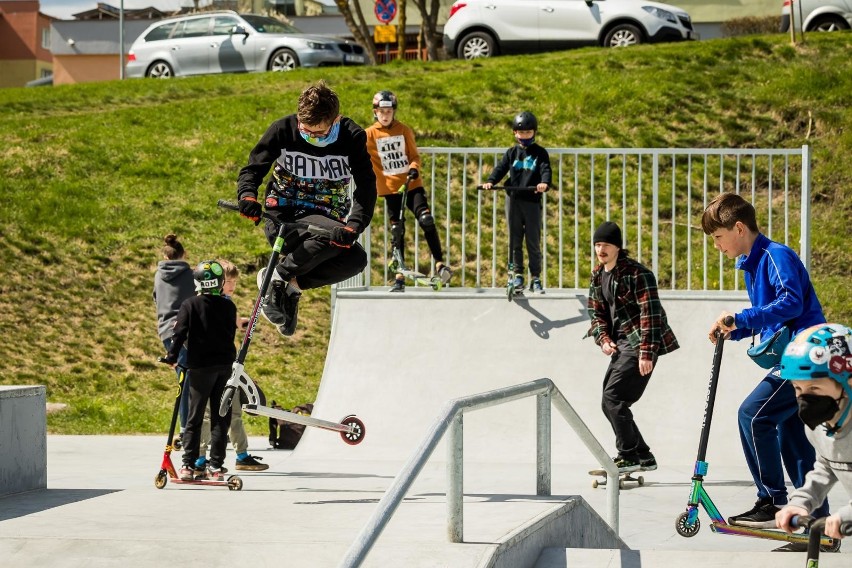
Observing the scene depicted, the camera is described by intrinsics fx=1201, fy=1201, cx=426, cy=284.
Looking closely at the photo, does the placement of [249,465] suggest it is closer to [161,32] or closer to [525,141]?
[525,141]

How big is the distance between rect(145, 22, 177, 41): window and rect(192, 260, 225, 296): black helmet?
Answer: 777 inches

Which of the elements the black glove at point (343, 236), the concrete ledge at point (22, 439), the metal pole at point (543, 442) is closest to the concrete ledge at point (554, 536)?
the metal pole at point (543, 442)

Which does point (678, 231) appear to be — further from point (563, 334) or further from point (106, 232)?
point (106, 232)

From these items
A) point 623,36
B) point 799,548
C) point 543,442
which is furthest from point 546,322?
point 623,36

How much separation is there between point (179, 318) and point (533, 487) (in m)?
2.76

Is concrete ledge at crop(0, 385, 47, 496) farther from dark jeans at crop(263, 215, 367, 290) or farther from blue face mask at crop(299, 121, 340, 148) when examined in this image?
blue face mask at crop(299, 121, 340, 148)

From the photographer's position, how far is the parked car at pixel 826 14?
24.4 m

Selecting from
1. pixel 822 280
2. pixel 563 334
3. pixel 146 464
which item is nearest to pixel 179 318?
pixel 146 464

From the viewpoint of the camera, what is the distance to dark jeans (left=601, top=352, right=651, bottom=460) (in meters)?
8.62

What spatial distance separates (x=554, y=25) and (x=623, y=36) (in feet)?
4.65

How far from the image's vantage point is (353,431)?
912 centimetres

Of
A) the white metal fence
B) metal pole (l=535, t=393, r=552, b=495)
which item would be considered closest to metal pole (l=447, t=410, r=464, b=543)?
metal pole (l=535, t=393, r=552, b=495)

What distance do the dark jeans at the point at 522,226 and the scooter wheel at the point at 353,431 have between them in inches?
117

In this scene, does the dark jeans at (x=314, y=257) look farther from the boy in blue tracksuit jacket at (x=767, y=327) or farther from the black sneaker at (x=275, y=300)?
the boy in blue tracksuit jacket at (x=767, y=327)
